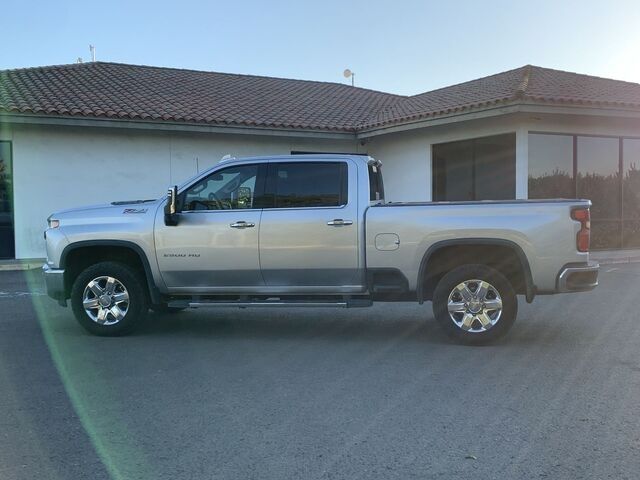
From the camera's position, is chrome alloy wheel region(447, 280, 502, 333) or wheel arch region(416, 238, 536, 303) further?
chrome alloy wheel region(447, 280, 502, 333)

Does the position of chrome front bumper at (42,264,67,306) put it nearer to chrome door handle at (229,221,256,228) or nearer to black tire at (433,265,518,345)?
chrome door handle at (229,221,256,228)

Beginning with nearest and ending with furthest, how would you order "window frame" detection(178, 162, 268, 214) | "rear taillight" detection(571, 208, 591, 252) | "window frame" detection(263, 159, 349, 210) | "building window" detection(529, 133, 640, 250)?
"rear taillight" detection(571, 208, 591, 252) < "window frame" detection(263, 159, 349, 210) < "window frame" detection(178, 162, 268, 214) < "building window" detection(529, 133, 640, 250)

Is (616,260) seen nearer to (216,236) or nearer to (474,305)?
(474,305)

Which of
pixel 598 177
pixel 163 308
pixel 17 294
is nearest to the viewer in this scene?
pixel 163 308

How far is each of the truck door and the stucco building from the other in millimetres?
7816

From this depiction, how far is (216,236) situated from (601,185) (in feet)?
39.7

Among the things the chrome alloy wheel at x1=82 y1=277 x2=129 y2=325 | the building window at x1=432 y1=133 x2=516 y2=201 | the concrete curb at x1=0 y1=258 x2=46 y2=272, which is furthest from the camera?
the building window at x1=432 y1=133 x2=516 y2=201

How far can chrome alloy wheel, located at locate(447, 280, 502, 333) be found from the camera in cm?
650

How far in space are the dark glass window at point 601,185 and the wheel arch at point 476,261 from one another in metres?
9.77

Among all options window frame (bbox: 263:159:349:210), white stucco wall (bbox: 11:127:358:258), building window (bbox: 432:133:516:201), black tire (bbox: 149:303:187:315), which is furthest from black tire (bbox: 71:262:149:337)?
building window (bbox: 432:133:516:201)

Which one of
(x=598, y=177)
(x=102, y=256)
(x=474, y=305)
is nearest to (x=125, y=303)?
(x=102, y=256)

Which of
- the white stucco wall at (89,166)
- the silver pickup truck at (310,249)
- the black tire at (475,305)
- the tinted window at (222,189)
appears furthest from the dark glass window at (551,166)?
the tinted window at (222,189)

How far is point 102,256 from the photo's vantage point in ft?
24.2

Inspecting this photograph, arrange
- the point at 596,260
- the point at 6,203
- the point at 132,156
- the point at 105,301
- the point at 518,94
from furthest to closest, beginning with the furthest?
the point at 132,156 < the point at 596,260 < the point at 6,203 < the point at 518,94 < the point at 105,301
